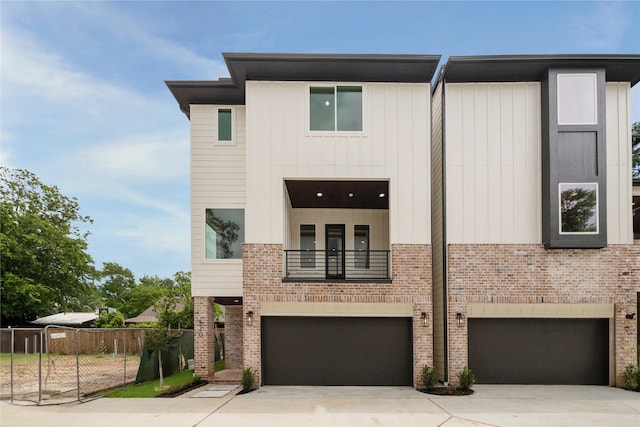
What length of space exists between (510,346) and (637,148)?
20.1m

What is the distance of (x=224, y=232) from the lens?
12812 millimetres

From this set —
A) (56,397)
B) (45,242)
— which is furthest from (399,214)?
(45,242)

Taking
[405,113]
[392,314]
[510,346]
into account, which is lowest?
[510,346]

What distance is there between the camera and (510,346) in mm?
11836

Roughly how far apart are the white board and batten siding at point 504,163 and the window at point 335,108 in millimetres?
2573

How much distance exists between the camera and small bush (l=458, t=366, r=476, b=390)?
10.9 metres

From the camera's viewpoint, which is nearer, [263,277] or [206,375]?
[263,277]

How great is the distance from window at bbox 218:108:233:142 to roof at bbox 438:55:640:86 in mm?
6459

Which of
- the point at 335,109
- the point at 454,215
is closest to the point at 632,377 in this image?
the point at 454,215

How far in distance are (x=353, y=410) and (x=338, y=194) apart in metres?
6.27

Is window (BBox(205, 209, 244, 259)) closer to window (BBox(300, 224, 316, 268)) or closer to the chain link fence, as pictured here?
window (BBox(300, 224, 316, 268))

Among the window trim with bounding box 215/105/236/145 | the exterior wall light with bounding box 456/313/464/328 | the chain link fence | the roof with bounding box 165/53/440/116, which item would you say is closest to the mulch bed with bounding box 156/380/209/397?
the chain link fence

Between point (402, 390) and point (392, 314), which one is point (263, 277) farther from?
point (402, 390)

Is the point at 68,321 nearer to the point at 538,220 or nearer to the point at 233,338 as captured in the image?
the point at 233,338
